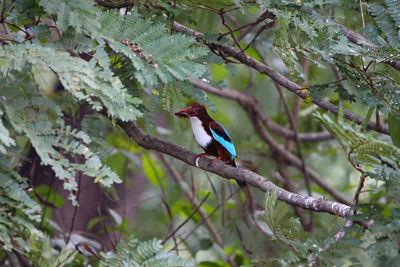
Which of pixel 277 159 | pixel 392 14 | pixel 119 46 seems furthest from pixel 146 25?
pixel 277 159

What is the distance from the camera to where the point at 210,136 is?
2930 mm

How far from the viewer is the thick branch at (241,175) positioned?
1823mm

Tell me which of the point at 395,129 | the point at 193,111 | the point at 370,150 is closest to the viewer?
the point at 370,150

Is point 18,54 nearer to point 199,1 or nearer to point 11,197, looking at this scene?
point 11,197

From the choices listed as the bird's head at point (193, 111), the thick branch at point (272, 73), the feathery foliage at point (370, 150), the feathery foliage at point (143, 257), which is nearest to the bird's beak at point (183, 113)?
the bird's head at point (193, 111)

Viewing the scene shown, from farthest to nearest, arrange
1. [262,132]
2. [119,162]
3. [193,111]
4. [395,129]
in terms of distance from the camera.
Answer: [262,132] → [119,162] → [193,111] → [395,129]

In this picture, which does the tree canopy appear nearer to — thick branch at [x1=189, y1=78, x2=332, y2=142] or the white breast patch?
the white breast patch

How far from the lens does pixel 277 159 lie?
175 inches

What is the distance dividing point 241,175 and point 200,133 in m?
0.82

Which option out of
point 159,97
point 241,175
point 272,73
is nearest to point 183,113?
point 159,97

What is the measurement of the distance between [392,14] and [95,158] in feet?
4.09

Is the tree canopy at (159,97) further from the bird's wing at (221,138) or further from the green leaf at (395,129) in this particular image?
the bird's wing at (221,138)

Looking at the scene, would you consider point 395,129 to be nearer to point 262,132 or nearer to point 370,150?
point 370,150

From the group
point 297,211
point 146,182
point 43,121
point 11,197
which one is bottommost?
point 146,182
